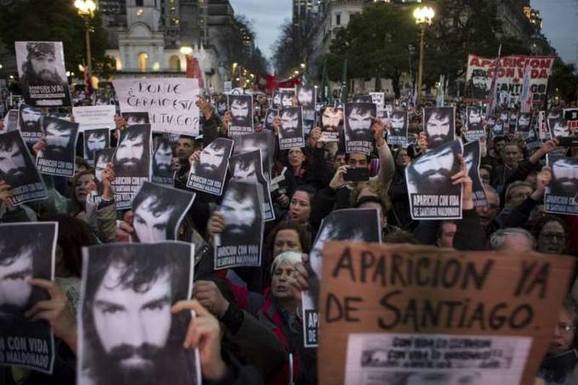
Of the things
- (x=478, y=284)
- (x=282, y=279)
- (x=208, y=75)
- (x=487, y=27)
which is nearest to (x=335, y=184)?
(x=282, y=279)

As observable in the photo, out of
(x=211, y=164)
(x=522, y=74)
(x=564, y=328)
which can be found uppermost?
(x=522, y=74)

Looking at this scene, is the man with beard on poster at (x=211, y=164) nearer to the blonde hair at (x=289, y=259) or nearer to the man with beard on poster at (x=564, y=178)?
the blonde hair at (x=289, y=259)

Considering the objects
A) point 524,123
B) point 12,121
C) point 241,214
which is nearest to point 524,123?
point 524,123

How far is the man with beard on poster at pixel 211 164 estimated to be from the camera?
5863 millimetres

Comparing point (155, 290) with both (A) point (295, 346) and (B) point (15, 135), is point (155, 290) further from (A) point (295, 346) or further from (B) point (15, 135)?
(B) point (15, 135)

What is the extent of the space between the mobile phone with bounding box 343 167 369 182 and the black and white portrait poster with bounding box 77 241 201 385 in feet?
12.1

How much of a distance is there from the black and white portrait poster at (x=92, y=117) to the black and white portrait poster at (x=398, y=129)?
4943 mm

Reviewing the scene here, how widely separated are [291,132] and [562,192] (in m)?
4.58

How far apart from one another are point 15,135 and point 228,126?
16.2 feet

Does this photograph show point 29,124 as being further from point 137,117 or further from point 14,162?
point 14,162

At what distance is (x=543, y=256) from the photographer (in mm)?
2031

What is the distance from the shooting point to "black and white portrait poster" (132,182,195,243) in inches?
140

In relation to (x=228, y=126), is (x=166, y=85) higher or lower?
higher

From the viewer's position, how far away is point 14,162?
5367 millimetres
